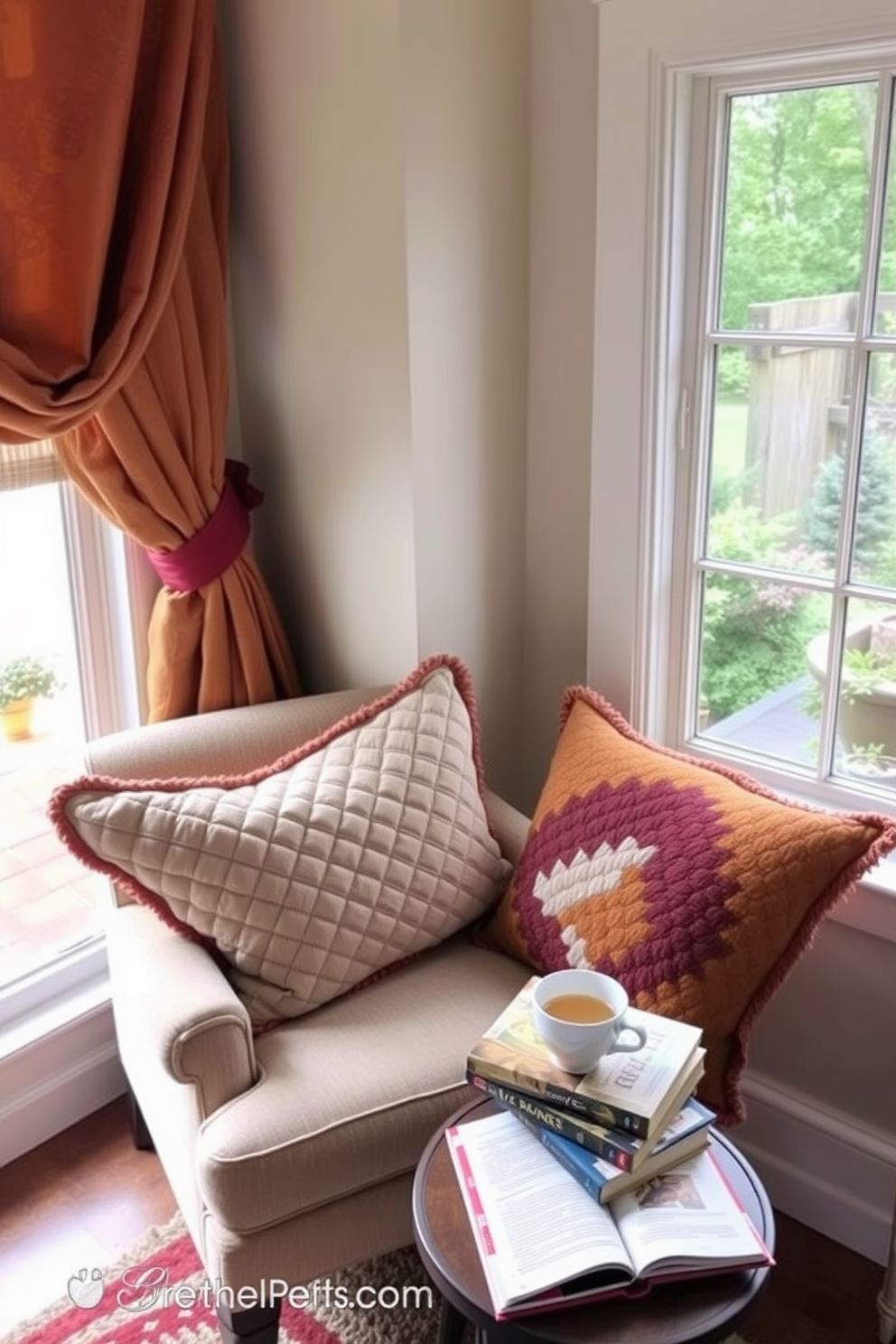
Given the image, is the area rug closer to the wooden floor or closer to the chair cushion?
the wooden floor

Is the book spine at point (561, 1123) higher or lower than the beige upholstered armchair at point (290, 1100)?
higher

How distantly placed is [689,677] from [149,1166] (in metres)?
1.23

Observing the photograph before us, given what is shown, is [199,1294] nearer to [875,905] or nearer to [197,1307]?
[197,1307]

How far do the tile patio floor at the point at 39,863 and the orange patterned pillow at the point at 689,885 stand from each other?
34.6 inches

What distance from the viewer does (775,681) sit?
1.99 metres

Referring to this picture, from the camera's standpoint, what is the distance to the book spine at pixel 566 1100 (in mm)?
1257

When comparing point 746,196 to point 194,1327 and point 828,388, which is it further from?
point 194,1327

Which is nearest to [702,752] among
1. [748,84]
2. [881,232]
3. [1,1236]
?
[881,232]

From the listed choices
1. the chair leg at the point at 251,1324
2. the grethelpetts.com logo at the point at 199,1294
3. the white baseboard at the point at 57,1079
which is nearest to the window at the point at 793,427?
the grethelpetts.com logo at the point at 199,1294

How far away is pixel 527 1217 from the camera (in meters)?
1.24

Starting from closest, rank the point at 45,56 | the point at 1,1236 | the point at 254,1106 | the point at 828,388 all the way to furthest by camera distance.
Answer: the point at 254,1106, the point at 45,56, the point at 828,388, the point at 1,1236

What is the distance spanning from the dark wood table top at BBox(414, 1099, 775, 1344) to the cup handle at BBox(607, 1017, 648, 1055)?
187mm

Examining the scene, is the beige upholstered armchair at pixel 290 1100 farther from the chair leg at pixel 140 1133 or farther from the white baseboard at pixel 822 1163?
the white baseboard at pixel 822 1163

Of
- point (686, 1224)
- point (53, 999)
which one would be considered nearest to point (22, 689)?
point (53, 999)
